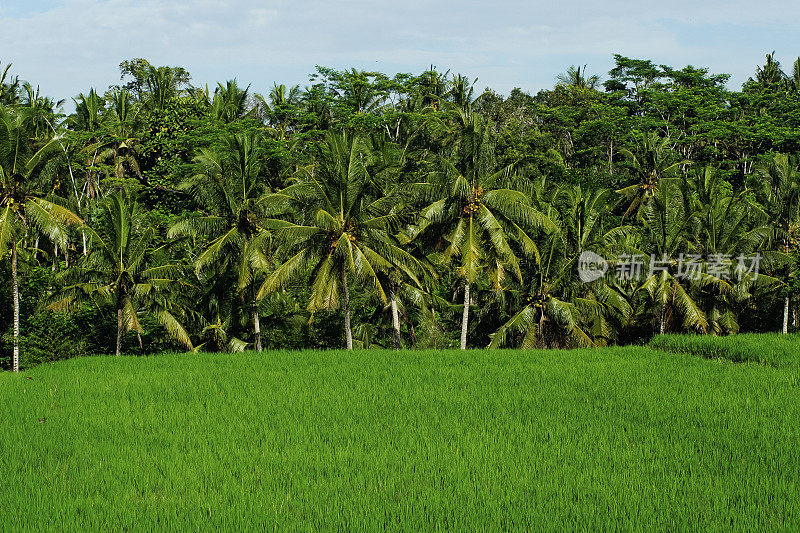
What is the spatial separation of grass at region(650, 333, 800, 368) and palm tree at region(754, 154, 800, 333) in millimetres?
6709

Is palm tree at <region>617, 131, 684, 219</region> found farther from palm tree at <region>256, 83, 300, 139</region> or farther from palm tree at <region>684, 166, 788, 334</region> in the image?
palm tree at <region>256, 83, 300, 139</region>

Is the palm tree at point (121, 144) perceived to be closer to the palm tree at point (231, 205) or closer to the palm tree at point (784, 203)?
the palm tree at point (231, 205)

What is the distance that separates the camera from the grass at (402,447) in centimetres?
769

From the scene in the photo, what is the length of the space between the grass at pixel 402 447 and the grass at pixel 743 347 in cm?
159

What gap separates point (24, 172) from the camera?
18641 mm

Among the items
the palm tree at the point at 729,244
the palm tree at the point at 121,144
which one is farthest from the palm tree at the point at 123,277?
the palm tree at the point at 729,244

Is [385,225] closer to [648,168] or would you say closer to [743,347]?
[743,347]

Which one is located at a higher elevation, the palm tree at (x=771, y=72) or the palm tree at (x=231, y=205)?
the palm tree at (x=771, y=72)

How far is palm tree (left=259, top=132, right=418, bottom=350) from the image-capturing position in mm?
18266

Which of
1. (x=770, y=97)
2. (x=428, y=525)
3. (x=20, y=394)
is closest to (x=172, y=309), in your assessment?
(x=20, y=394)

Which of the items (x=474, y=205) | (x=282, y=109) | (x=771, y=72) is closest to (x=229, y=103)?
(x=282, y=109)

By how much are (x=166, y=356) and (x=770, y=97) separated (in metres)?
35.8

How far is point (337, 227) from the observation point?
18.5m

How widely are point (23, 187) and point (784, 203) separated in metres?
25.3
